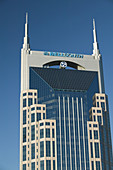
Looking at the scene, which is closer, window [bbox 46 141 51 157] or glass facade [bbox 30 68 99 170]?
window [bbox 46 141 51 157]

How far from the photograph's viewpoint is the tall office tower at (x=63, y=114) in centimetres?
13862

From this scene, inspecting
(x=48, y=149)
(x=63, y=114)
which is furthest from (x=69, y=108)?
(x=48, y=149)

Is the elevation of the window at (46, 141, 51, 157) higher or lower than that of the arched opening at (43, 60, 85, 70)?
lower

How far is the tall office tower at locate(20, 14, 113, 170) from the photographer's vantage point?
5458 inches

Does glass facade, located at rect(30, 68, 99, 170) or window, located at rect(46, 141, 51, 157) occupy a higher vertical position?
glass facade, located at rect(30, 68, 99, 170)

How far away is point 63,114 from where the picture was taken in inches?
5728

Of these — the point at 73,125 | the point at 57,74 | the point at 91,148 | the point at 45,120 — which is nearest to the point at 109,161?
the point at 91,148

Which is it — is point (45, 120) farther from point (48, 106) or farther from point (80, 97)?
point (80, 97)

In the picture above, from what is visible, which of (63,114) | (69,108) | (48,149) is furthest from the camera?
(69,108)

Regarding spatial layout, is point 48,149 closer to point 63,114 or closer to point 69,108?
point 63,114

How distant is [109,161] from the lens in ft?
468

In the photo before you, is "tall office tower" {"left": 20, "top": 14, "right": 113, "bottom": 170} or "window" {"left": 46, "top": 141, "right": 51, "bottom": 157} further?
"tall office tower" {"left": 20, "top": 14, "right": 113, "bottom": 170}

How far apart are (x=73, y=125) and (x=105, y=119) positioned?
43.3ft

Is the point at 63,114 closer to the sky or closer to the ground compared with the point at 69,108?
closer to the ground
